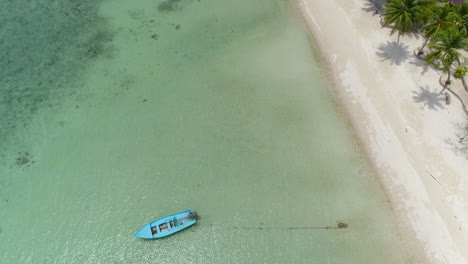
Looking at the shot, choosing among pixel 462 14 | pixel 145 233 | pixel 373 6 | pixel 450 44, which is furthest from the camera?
pixel 373 6

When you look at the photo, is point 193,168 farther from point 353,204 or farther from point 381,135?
point 381,135

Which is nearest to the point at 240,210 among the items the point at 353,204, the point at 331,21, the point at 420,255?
the point at 353,204

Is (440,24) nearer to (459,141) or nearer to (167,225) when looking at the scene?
(459,141)

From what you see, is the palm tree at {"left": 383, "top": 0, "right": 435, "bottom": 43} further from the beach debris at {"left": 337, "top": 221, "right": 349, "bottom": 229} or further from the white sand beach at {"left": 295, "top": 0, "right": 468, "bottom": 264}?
the beach debris at {"left": 337, "top": 221, "right": 349, "bottom": 229}

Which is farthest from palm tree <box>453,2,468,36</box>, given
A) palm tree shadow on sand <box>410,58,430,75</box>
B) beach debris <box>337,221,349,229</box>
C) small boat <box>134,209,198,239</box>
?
small boat <box>134,209,198,239</box>

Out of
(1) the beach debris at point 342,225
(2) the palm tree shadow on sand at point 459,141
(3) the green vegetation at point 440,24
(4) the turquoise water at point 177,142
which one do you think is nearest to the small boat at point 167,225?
(4) the turquoise water at point 177,142

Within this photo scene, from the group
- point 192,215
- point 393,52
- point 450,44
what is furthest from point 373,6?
point 192,215
